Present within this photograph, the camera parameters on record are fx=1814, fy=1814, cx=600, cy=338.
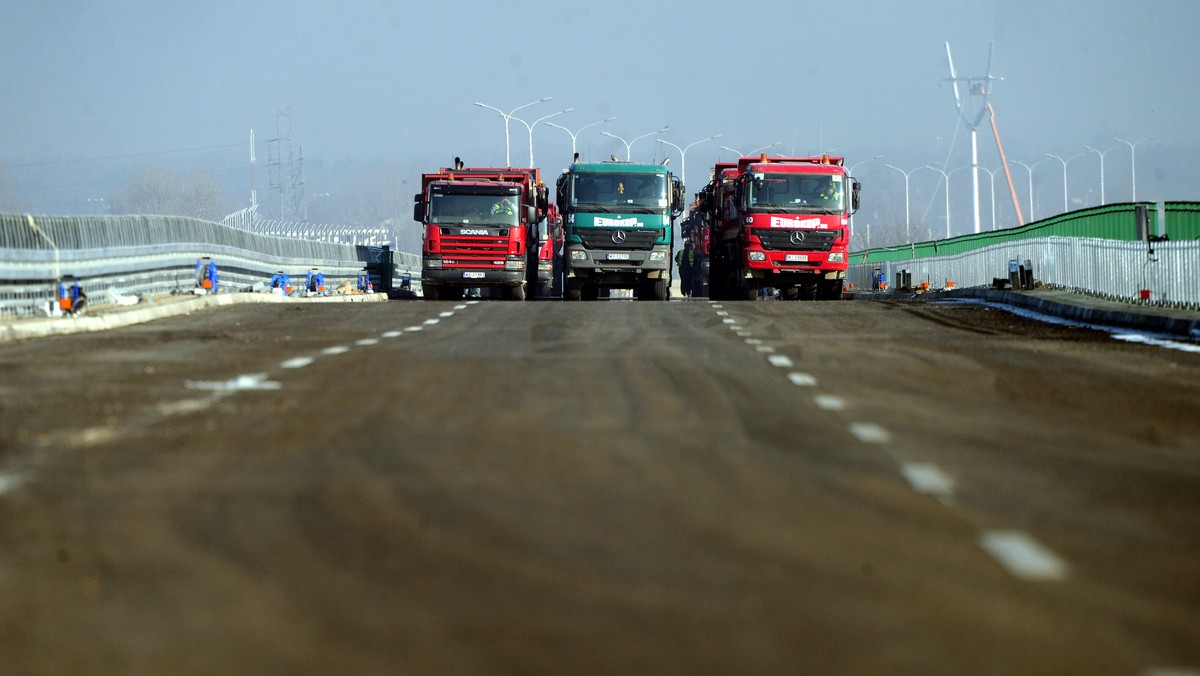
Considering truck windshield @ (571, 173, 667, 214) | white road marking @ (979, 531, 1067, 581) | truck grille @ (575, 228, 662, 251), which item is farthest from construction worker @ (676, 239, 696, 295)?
white road marking @ (979, 531, 1067, 581)

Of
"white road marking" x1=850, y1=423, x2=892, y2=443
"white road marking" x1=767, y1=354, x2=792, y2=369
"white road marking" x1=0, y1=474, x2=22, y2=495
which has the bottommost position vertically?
"white road marking" x1=850, y1=423, x2=892, y2=443

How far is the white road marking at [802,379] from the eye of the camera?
13.2 metres

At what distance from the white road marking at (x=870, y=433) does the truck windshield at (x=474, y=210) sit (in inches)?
1257

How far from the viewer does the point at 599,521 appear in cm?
689

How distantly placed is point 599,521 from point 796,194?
33.2 meters

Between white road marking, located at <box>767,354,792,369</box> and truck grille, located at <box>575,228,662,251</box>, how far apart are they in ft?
76.3

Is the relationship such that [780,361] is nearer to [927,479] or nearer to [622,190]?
[927,479]

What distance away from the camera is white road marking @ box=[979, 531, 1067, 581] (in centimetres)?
588

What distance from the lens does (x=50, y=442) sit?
31.5ft

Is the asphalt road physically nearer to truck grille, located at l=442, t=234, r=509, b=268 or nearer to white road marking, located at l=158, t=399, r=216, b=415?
white road marking, located at l=158, t=399, r=216, b=415

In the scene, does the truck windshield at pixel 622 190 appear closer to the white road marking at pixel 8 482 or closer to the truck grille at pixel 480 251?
the truck grille at pixel 480 251

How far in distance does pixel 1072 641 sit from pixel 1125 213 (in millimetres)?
24741

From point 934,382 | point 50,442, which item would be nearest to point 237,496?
point 50,442

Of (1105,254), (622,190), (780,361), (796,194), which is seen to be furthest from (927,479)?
(796,194)
